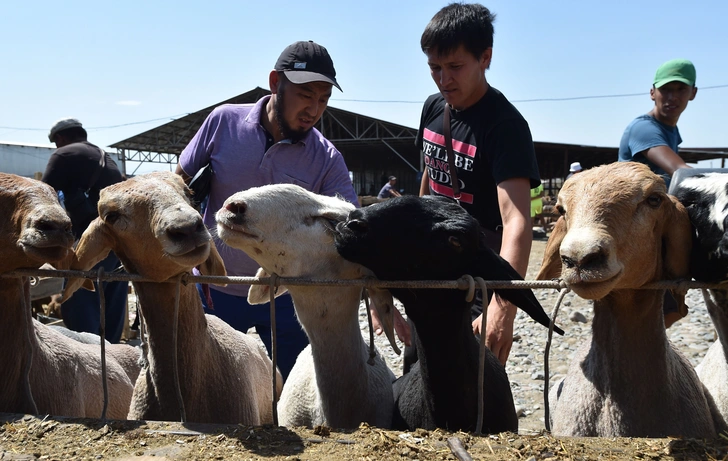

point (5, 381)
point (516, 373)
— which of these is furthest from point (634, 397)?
point (516, 373)

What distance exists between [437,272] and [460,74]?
57.2 inches

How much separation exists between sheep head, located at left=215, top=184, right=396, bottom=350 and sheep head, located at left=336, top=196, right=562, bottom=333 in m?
0.22

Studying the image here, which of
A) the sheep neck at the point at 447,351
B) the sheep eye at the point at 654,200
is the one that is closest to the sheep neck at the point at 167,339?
the sheep neck at the point at 447,351

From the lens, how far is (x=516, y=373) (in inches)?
279

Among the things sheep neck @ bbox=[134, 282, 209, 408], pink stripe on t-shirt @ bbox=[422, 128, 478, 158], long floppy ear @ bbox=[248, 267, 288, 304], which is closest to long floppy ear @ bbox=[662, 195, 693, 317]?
pink stripe on t-shirt @ bbox=[422, 128, 478, 158]

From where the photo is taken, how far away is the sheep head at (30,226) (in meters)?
2.55

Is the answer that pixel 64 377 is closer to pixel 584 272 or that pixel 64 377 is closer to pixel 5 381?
pixel 5 381

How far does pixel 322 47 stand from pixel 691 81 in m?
2.98

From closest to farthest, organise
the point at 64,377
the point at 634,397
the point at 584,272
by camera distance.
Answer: the point at 584,272 < the point at 634,397 < the point at 64,377

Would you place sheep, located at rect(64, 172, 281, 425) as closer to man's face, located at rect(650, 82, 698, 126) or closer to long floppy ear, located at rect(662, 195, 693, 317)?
long floppy ear, located at rect(662, 195, 693, 317)

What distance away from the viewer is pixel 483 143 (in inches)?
136

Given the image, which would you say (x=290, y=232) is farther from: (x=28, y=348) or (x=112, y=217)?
(x=28, y=348)

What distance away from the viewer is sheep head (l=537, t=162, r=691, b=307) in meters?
2.24

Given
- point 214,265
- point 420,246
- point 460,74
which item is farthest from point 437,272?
point 460,74
